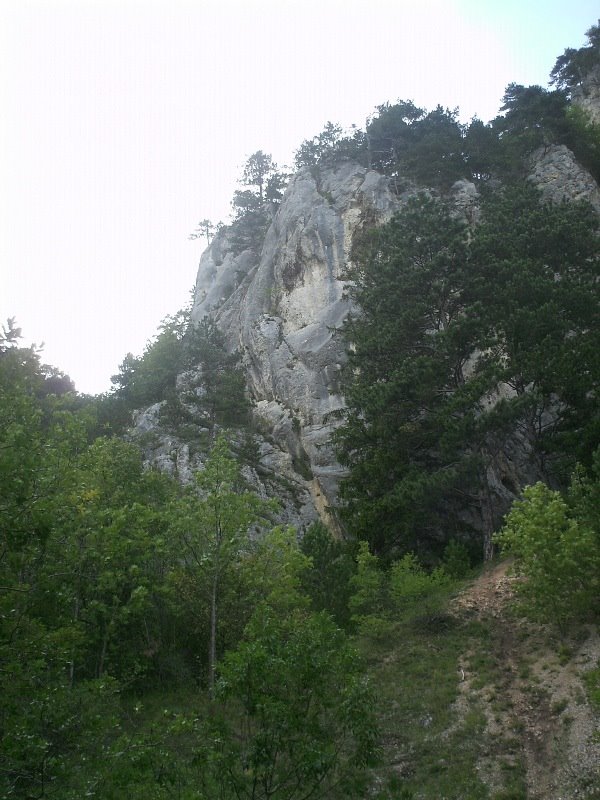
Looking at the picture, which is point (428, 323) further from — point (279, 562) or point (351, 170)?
point (351, 170)

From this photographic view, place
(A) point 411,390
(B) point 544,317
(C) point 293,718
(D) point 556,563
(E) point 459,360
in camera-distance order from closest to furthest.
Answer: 1. (C) point 293,718
2. (D) point 556,563
3. (B) point 544,317
4. (A) point 411,390
5. (E) point 459,360

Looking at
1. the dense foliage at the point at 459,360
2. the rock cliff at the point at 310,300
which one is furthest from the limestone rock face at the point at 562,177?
the dense foliage at the point at 459,360

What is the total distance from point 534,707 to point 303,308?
30.7 meters

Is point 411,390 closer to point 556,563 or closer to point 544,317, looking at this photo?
point 544,317

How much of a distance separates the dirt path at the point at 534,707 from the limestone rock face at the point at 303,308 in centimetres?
1501

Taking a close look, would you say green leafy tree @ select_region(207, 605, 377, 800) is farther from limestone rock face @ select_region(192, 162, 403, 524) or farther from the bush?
limestone rock face @ select_region(192, 162, 403, 524)

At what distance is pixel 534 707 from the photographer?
43.9 ft

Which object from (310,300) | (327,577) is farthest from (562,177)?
(327,577)

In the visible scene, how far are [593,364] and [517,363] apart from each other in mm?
2599

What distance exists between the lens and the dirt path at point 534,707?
11002 millimetres

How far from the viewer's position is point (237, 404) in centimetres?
3503

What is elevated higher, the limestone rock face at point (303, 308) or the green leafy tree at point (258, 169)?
the green leafy tree at point (258, 169)

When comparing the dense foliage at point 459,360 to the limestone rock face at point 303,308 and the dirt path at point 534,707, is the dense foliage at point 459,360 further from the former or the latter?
the limestone rock face at point 303,308

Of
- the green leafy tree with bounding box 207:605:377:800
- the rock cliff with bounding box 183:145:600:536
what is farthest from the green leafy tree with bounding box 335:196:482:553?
the green leafy tree with bounding box 207:605:377:800
